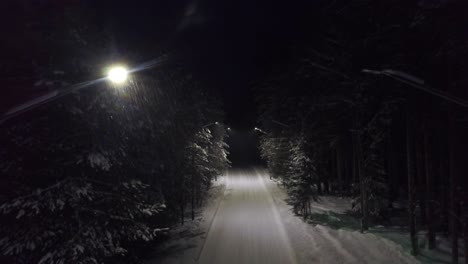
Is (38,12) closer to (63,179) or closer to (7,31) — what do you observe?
(7,31)

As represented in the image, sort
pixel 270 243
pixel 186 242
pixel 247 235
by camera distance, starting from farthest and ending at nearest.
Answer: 1. pixel 247 235
2. pixel 186 242
3. pixel 270 243

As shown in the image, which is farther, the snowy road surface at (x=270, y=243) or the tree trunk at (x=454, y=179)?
the snowy road surface at (x=270, y=243)

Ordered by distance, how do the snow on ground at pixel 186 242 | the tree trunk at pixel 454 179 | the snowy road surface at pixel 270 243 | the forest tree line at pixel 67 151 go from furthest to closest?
the snow on ground at pixel 186 242
the snowy road surface at pixel 270 243
the tree trunk at pixel 454 179
the forest tree line at pixel 67 151

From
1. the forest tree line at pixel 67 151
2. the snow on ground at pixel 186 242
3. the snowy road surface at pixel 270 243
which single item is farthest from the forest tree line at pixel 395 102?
the forest tree line at pixel 67 151

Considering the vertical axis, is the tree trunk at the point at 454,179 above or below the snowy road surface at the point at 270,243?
above

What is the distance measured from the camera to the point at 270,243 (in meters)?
14.8

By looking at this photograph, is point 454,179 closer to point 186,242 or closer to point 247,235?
point 247,235

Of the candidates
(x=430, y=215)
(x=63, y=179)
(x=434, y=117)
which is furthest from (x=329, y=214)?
(x=63, y=179)

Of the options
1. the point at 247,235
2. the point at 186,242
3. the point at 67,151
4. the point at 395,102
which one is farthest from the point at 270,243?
the point at 67,151

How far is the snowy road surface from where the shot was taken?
12.4m

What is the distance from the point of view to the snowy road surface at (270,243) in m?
12.4

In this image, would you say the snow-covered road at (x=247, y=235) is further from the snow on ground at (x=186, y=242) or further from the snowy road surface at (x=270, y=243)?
the snow on ground at (x=186, y=242)

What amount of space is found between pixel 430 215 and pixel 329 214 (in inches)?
306

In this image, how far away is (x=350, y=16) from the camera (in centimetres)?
1456
